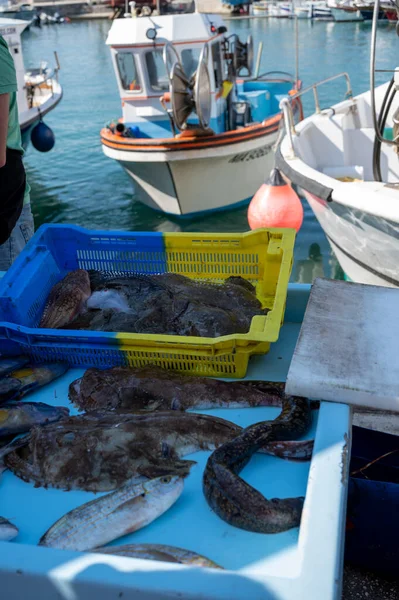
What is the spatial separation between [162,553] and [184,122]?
7.15 meters

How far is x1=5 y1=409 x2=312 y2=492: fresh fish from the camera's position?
2146 millimetres

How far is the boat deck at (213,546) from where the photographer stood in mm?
1544

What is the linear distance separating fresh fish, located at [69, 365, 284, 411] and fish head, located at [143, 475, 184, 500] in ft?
1.76

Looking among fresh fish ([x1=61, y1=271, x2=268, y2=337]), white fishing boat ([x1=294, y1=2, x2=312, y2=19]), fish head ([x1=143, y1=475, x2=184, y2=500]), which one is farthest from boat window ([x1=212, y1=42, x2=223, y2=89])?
white fishing boat ([x1=294, y1=2, x2=312, y2=19])

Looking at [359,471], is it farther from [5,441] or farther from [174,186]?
[174,186]

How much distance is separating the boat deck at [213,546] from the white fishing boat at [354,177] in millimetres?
2979

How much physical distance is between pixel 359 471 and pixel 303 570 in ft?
4.42

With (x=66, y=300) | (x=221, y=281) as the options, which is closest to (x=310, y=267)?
(x=221, y=281)

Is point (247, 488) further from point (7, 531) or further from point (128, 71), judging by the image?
point (128, 71)

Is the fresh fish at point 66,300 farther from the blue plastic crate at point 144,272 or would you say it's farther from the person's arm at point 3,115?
the person's arm at point 3,115

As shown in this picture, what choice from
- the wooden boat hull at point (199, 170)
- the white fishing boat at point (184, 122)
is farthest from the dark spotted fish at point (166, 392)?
the wooden boat hull at point (199, 170)

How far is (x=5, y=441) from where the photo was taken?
241cm

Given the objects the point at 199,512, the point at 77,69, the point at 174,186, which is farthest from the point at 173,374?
the point at 77,69

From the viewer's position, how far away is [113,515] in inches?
74.9
